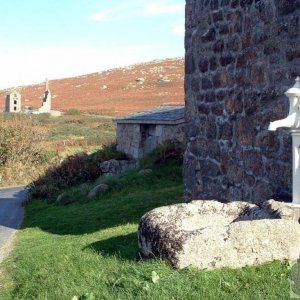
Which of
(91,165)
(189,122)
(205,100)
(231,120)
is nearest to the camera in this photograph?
(231,120)

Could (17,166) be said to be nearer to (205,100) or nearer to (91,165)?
(91,165)

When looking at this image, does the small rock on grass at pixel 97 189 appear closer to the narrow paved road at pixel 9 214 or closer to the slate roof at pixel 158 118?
the narrow paved road at pixel 9 214

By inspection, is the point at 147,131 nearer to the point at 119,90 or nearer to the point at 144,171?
the point at 144,171

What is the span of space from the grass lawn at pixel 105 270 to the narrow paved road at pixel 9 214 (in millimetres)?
248

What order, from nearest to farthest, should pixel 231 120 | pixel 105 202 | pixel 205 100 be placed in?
1. pixel 231 120
2. pixel 205 100
3. pixel 105 202

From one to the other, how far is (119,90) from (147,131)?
140 ft

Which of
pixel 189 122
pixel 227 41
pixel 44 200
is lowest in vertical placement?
pixel 44 200

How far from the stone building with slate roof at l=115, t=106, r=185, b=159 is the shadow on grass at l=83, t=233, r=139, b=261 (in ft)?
32.6

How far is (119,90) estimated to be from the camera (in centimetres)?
6081

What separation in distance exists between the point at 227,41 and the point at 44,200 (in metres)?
9.22

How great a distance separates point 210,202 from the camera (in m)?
5.53

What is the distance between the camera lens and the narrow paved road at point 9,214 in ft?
29.3

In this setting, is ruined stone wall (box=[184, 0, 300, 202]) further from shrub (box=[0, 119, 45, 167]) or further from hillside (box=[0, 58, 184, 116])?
hillside (box=[0, 58, 184, 116])

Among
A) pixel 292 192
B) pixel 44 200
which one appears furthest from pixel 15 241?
pixel 44 200
